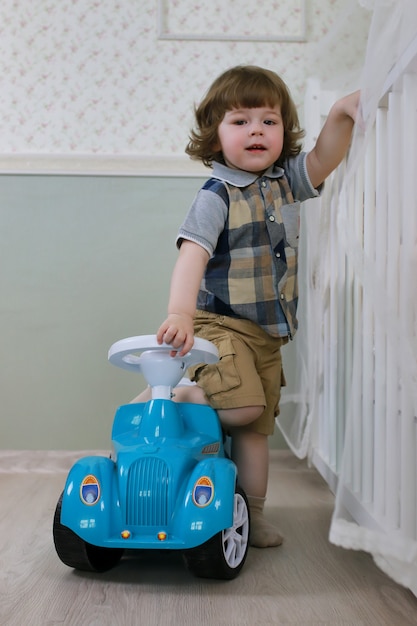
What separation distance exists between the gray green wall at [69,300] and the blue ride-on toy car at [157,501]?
2.38ft

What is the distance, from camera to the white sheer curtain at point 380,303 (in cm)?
79

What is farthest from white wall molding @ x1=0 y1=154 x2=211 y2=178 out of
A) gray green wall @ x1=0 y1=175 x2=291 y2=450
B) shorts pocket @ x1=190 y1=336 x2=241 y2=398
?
shorts pocket @ x1=190 y1=336 x2=241 y2=398

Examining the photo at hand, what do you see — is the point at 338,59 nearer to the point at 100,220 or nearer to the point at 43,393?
the point at 100,220

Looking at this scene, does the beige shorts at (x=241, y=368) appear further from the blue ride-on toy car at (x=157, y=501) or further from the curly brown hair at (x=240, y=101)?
the curly brown hair at (x=240, y=101)

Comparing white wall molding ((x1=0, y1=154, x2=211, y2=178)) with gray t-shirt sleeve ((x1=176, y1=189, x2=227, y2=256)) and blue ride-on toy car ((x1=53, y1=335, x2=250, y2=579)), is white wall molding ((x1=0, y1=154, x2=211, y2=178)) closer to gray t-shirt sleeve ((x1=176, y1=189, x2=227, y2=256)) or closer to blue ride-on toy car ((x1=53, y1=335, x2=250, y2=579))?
gray t-shirt sleeve ((x1=176, y1=189, x2=227, y2=256))

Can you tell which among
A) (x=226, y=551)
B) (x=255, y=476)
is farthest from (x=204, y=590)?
(x=255, y=476)

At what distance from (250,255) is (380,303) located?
0.41 m

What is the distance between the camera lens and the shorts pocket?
3.68ft

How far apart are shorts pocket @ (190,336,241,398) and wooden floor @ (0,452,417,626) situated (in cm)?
25

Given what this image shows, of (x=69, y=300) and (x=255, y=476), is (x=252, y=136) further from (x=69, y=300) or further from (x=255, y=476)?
(x=69, y=300)

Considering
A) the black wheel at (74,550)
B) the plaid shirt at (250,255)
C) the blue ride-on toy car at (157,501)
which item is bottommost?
the black wheel at (74,550)

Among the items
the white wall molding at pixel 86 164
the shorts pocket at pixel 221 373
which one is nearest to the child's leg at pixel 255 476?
the shorts pocket at pixel 221 373

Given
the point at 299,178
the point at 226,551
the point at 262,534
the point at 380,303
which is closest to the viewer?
the point at 380,303

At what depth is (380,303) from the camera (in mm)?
817
